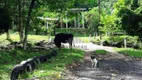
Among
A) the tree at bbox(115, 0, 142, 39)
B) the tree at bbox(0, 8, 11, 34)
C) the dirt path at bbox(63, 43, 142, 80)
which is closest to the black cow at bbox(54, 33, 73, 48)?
the tree at bbox(0, 8, 11, 34)

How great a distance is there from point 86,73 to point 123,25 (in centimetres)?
1967

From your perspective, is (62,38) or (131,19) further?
(131,19)

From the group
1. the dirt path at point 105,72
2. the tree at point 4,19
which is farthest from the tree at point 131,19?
the dirt path at point 105,72

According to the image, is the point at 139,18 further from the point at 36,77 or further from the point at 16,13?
the point at 36,77

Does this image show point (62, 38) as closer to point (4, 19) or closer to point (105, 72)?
point (4, 19)

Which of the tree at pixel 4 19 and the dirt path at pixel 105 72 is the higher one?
the tree at pixel 4 19

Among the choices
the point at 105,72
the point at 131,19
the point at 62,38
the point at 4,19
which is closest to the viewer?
the point at 105,72

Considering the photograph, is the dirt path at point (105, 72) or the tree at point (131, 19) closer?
the dirt path at point (105, 72)

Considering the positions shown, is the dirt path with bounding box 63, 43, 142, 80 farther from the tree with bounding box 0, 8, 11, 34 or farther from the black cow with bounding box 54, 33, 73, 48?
the black cow with bounding box 54, 33, 73, 48

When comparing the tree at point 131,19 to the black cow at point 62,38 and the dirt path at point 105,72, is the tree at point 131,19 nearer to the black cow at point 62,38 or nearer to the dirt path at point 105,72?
the black cow at point 62,38

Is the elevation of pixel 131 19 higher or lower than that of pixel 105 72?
higher

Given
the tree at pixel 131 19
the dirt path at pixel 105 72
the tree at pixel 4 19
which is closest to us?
the dirt path at pixel 105 72

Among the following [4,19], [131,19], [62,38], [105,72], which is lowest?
[62,38]

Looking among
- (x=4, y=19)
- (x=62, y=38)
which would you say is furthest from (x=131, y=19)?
(x=4, y=19)
